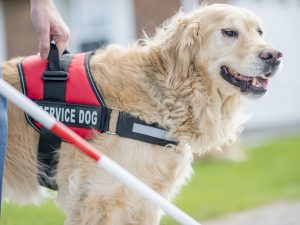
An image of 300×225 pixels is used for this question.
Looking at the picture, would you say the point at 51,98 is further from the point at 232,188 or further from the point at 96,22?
the point at 96,22

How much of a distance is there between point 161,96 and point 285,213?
12.4 feet

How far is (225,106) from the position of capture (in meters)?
4.41

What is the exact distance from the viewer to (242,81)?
423 centimetres

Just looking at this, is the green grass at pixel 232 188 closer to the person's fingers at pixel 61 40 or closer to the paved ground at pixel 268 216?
the paved ground at pixel 268 216

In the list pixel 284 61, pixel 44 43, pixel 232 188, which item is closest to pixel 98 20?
pixel 284 61

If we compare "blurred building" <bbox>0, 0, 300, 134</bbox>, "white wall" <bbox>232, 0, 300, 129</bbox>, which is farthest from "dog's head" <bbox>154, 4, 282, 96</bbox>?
"white wall" <bbox>232, 0, 300, 129</bbox>

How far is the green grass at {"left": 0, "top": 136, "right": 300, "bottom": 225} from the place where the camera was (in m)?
7.45

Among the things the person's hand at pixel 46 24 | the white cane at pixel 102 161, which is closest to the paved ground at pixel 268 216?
the person's hand at pixel 46 24

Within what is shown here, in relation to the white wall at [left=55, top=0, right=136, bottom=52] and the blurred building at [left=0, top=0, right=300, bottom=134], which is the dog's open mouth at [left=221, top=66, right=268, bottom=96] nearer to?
the blurred building at [left=0, top=0, right=300, bottom=134]

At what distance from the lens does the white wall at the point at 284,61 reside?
19922 mm

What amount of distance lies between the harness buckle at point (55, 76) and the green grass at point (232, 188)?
1.90m

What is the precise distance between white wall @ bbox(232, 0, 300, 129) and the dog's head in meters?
14.9

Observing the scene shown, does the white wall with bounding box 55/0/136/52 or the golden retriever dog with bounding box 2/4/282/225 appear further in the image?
the white wall with bounding box 55/0/136/52

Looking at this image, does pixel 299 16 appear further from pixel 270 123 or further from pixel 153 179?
pixel 153 179
